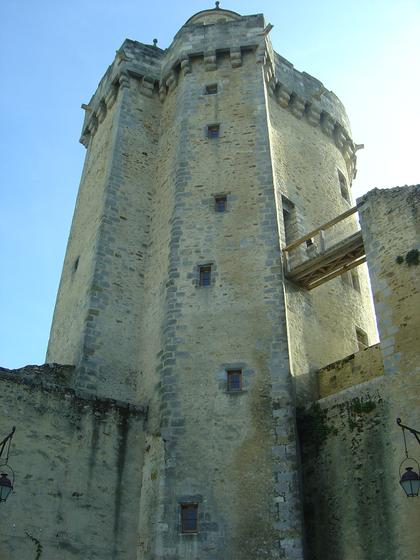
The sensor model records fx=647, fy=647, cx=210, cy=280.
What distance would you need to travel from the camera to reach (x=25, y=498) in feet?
38.2

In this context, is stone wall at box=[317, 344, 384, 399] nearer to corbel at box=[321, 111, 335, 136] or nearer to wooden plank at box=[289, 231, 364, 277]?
wooden plank at box=[289, 231, 364, 277]

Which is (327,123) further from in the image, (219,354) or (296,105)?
(219,354)

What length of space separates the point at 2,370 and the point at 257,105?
10.1 m

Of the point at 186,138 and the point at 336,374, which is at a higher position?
the point at 186,138

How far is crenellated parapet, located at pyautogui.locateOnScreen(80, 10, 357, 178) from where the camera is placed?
19266 millimetres

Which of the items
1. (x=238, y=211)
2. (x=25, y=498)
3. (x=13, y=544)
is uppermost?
(x=238, y=211)

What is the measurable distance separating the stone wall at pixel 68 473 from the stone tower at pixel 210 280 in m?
0.46

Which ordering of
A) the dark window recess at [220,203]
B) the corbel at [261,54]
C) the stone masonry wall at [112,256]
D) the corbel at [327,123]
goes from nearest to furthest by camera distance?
the stone masonry wall at [112,256] < the dark window recess at [220,203] < the corbel at [261,54] < the corbel at [327,123]

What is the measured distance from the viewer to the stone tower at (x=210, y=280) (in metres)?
12.3

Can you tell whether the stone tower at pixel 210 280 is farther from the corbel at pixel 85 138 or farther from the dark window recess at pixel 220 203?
the corbel at pixel 85 138

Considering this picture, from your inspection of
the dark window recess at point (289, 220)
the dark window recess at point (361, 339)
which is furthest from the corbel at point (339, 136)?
the dark window recess at point (361, 339)

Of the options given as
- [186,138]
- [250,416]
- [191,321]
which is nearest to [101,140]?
[186,138]

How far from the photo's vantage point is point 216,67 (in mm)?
19219

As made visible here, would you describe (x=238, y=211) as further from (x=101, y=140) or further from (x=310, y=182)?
(x=101, y=140)
